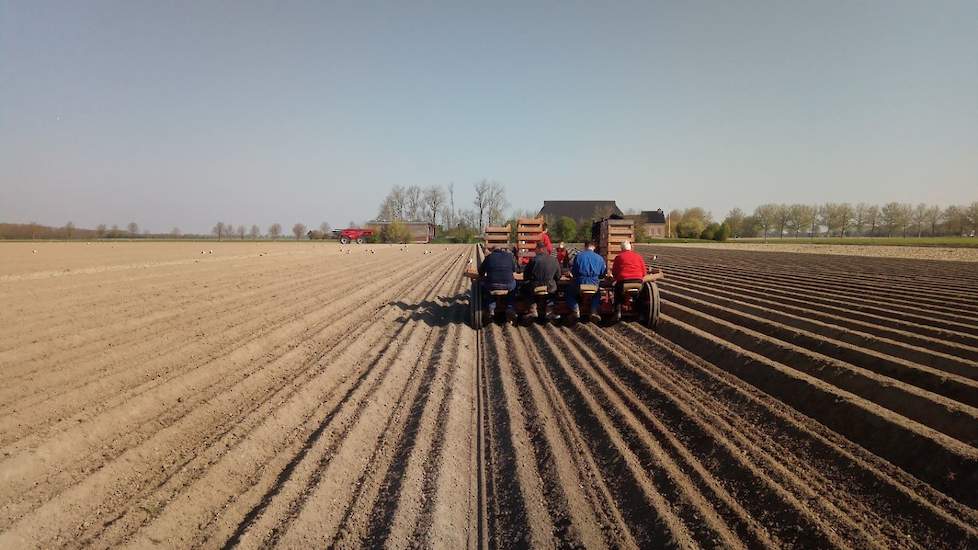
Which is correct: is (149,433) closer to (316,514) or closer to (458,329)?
(316,514)

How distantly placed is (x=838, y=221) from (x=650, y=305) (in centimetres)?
10188

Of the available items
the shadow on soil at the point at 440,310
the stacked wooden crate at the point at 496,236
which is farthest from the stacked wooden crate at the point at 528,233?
the shadow on soil at the point at 440,310

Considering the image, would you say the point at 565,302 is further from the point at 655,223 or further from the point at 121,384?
the point at 655,223

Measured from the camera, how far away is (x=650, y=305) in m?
7.75

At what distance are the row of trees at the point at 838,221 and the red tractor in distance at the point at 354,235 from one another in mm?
63182

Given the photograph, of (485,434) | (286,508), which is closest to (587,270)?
(485,434)

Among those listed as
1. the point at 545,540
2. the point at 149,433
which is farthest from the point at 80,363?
the point at 545,540

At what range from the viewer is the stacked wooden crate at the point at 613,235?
33.3ft

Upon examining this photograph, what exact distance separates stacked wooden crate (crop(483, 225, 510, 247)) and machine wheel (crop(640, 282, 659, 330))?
11.7 ft

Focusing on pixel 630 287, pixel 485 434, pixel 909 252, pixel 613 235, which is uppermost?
pixel 613 235

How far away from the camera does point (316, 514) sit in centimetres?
309

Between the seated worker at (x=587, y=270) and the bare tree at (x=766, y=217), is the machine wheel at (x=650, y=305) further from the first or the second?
the bare tree at (x=766, y=217)

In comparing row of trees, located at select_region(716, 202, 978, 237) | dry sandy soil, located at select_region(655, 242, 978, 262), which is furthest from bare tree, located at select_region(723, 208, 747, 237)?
dry sandy soil, located at select_region(655, 242, 978, 262)

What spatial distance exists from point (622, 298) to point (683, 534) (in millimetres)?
5202
